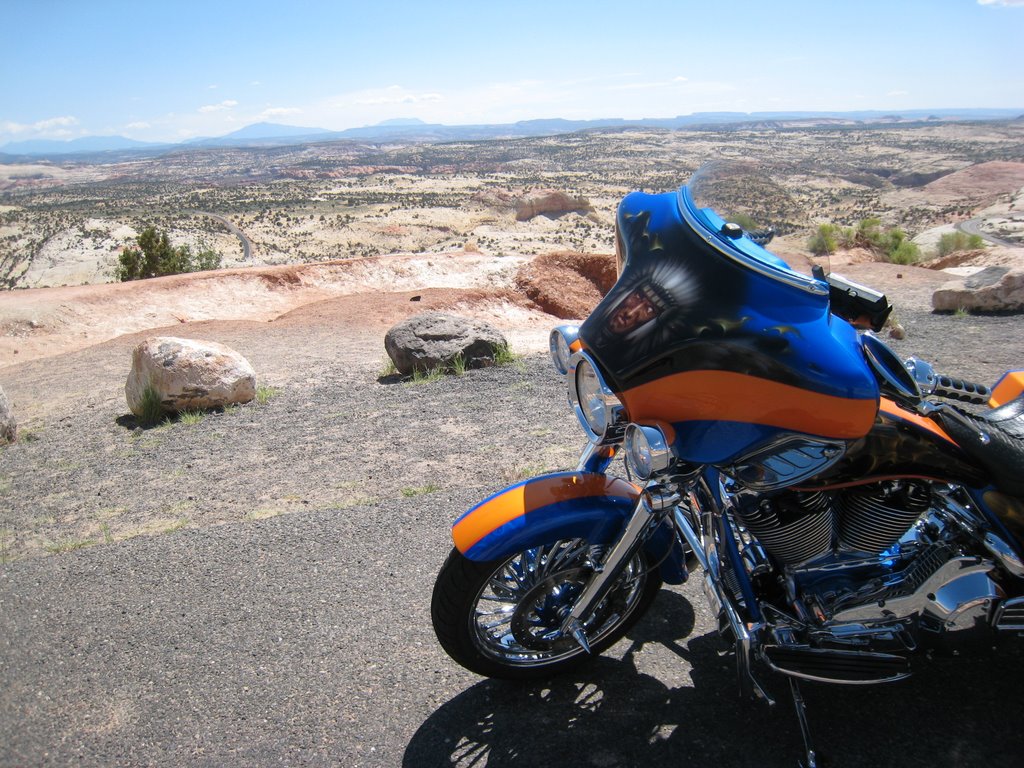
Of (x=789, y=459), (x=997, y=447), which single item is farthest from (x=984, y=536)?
(x=789, y=459)

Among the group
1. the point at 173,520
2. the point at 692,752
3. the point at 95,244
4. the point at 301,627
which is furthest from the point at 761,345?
the point at 95,244

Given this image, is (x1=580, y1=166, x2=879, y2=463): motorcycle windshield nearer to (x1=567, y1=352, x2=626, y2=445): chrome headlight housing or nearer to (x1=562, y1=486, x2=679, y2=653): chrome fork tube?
(x1=567, y1=352, x2=626, y2=445): chrome headlight housing

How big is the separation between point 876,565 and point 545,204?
5190 centimetres

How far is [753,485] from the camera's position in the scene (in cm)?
227

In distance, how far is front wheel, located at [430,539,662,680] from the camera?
264 cm

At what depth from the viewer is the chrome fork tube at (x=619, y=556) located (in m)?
2.36

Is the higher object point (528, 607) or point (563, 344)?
point (563, 344)

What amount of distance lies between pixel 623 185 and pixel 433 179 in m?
32.4

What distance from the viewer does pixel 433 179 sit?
99.2 meters

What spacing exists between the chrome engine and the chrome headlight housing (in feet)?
1.79

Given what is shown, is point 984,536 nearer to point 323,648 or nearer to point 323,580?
point 323,648

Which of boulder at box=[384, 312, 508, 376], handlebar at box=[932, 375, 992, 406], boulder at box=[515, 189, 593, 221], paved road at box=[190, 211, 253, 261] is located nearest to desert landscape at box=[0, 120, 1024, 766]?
boulder at box=[384, 312, 508, 376]

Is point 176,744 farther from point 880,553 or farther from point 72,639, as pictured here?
point 880,553

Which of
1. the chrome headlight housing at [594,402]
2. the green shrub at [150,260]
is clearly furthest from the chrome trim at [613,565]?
the green shrub at [150,260]
